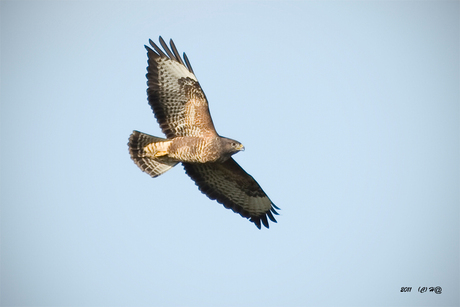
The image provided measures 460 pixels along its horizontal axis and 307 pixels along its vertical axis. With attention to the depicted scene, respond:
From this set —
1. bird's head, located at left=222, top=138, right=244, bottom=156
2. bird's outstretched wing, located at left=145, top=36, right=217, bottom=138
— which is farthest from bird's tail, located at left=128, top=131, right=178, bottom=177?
bird's head, located at left=222, top=138, right=244, bottom=156

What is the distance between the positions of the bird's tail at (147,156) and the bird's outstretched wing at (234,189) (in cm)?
57

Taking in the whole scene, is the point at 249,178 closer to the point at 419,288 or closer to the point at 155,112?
the point at 155,112

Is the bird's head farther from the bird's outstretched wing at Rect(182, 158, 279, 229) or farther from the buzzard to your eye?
the bird's outstretched wing at Rect(182, 158, 279, 229)

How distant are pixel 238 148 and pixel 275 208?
2.12 m

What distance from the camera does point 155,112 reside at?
8.54 m

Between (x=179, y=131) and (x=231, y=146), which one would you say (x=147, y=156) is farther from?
(x=231, y=146)

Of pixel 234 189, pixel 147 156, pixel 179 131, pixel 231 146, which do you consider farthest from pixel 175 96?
pixel 234 189

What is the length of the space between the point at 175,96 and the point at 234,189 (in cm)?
210

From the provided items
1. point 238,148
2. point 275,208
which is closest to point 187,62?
point 238,148

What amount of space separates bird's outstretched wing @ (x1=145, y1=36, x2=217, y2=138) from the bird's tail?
427mm

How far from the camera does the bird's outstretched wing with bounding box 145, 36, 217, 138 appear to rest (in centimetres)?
835

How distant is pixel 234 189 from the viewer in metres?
9.39

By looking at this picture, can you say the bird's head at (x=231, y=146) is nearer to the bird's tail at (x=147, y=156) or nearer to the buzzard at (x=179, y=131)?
the buzzard at (x=179, y=131)

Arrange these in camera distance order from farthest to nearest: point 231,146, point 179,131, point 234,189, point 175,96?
1. point 234,189
2. point 179,131
3. point 175,96
4. point 231,146
